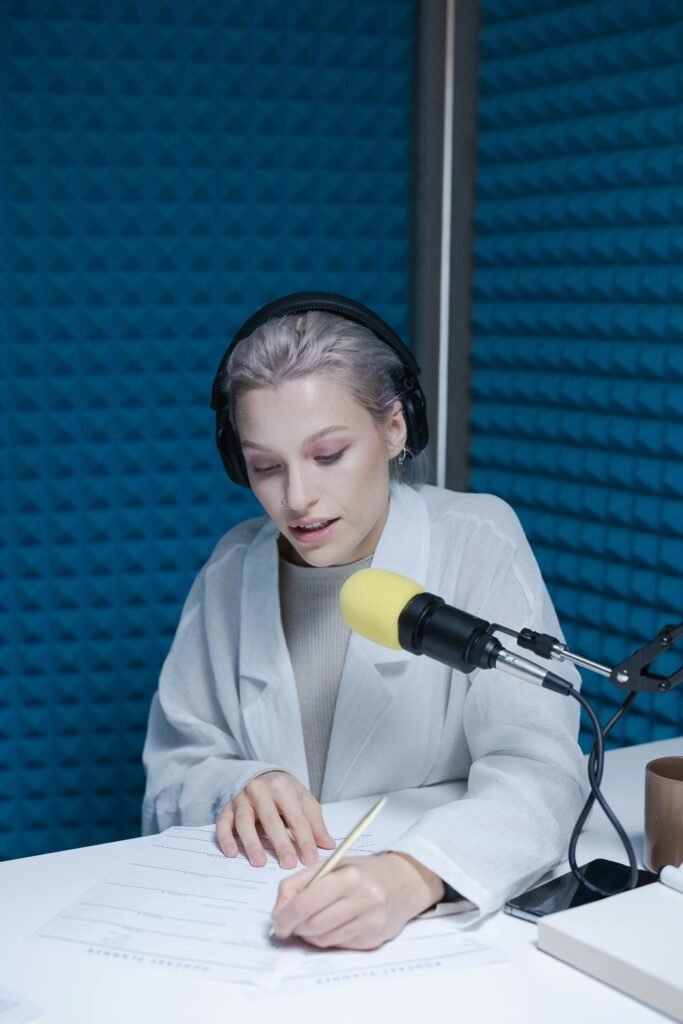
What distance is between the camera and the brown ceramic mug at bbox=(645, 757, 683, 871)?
1281mm

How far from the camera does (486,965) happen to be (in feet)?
3.60

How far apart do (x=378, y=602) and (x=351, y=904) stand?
286 millimetres

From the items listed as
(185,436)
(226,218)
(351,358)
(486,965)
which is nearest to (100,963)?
(486,965)

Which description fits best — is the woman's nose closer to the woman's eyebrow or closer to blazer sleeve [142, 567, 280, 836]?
the woman's eyebrow

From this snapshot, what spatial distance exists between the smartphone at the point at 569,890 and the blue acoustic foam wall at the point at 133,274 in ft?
4.88

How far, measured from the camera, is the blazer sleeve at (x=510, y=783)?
3.94 feet

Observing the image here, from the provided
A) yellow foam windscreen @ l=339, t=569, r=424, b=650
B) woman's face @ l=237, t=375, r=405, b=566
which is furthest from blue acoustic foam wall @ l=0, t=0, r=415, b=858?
yellow foam windscreen @ l=339, t=569, r=424, b=650

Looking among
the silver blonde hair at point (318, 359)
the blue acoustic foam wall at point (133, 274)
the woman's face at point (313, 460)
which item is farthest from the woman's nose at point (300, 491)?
the blue acoustic foam wall at point (133, 274)

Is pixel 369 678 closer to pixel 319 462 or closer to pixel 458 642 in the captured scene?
pixel 319 462

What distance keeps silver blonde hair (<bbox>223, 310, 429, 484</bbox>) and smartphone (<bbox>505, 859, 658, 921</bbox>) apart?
62 cm

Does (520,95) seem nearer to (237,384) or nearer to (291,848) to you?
(237,384)

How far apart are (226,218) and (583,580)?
1.05m

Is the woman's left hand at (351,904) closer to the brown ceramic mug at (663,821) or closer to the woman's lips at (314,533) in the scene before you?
the brown ceramic mug at (663,821)

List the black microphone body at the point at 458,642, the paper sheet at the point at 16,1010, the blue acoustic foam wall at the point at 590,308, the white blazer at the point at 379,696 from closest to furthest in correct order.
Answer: the paper sheet at the point at 16,1010 → the black microphone body at the point at 458,642 → the white blazer at the point at 379,696 → the blue acoustic foam wall at the point at 590,308
